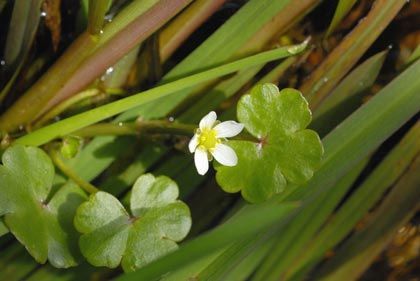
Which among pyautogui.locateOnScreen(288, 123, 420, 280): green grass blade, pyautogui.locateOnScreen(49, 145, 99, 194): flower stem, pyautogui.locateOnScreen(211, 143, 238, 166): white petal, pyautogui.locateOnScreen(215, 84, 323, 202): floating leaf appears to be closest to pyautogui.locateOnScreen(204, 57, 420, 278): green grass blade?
pyautogui.locateOnScreen(215, 84, 323, 202): floating leaf

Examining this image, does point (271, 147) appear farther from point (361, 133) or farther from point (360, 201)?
point (360, 201)

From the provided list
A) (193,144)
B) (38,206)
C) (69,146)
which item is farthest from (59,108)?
(193,144)

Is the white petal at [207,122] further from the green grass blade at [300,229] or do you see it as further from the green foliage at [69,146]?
the green grass blade at [300,229]

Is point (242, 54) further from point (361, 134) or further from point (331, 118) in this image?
point (361, 134)

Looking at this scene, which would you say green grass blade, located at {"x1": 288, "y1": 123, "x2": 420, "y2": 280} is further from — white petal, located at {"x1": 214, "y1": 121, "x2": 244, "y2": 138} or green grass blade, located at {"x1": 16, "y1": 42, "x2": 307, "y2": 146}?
white petal, located at {"x1": 214, "y1": 121, "x2": 244, "y2": 138}

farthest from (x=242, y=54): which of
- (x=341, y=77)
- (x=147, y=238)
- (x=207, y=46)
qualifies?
(x=147, y=238)

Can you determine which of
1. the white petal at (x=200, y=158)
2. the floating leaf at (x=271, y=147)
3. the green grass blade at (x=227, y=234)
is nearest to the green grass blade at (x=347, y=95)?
the floating leaf at (x=271, y=147)
